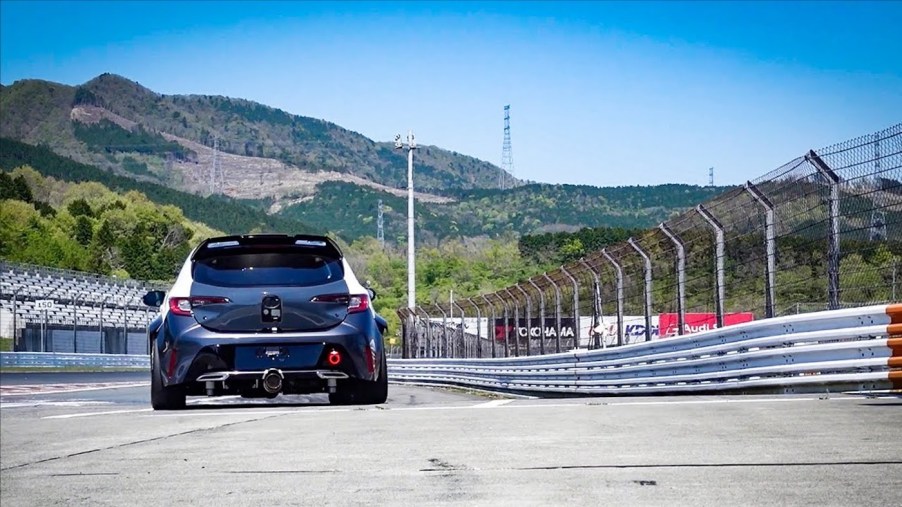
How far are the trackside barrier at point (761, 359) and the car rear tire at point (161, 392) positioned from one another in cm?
591

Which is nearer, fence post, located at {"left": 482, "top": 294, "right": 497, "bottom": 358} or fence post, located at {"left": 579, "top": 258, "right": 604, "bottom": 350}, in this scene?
fence post, located at {"left": 579, "top": 258, "right": 604, "bottom": 350}

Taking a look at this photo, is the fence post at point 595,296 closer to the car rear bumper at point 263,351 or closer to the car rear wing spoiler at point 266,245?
the car rear wing spoiler at point 266,245

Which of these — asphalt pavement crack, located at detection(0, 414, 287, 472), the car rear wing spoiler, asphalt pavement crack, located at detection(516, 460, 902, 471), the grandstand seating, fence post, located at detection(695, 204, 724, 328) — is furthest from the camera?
the grandstand seating

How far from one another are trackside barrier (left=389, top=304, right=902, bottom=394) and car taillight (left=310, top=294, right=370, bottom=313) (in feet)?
14.8

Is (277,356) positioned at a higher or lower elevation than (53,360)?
higher

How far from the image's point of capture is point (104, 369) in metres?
55.1

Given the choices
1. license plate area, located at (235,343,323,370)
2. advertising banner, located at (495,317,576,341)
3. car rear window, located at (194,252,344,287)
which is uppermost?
car rear window, located at (194,252,344,287)

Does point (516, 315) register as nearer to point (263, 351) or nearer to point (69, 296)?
point (263, 351)

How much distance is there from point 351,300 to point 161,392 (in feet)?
6.14

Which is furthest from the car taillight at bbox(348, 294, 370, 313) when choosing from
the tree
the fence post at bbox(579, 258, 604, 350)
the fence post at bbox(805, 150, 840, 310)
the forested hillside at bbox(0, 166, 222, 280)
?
the tree

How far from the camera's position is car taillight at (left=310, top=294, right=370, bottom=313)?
1036 centimetres

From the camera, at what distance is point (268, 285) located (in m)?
10.4

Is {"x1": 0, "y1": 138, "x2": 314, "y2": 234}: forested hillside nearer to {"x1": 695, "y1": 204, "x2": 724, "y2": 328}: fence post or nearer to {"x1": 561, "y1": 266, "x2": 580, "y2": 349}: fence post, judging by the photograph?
{"x1": 561, "y1": 266, "x2": 580, "y2": 349}: fence post

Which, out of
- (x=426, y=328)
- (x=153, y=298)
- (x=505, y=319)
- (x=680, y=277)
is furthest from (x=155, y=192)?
(x=153, y=298)
